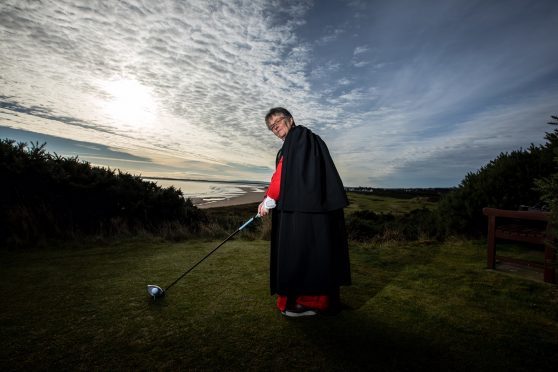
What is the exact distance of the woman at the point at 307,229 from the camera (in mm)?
2787

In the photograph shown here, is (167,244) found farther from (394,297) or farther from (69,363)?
(394,297)

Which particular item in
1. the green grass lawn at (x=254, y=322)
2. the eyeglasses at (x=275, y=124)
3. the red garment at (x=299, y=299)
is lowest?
the green grass lawn at (x=254, y=322)

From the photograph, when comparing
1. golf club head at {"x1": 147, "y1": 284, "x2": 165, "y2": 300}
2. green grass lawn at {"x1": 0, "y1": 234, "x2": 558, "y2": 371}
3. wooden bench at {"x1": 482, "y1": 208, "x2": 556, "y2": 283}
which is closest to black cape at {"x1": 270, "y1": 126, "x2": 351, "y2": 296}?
green grass lawn at {"x1": 0, "y1": 234, "x2": 558, "y2": 371}

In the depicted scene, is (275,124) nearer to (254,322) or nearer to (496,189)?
(254,322)

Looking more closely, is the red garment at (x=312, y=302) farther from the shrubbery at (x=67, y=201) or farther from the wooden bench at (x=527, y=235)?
the shrubbery at (x=67, y=201)

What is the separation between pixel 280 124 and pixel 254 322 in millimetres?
2243

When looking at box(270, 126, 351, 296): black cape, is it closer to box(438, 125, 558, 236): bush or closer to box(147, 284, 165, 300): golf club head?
box(147, 284, 165, 300): golf club head

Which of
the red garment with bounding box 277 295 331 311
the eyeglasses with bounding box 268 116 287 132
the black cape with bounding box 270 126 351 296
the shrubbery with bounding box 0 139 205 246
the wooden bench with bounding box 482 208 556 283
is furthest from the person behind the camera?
the shrubbery with bounding box 0 139 205 246

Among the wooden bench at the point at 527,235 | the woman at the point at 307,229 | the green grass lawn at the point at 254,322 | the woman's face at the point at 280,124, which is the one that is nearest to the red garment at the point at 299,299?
the woman at the point at 307,229

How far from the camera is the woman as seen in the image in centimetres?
279

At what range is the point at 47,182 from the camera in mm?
6762

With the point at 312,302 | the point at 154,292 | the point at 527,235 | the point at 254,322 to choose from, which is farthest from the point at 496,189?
the point at 154,292

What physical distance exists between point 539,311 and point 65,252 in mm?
7422

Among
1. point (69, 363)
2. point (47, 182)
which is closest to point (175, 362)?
point (69, 363)
